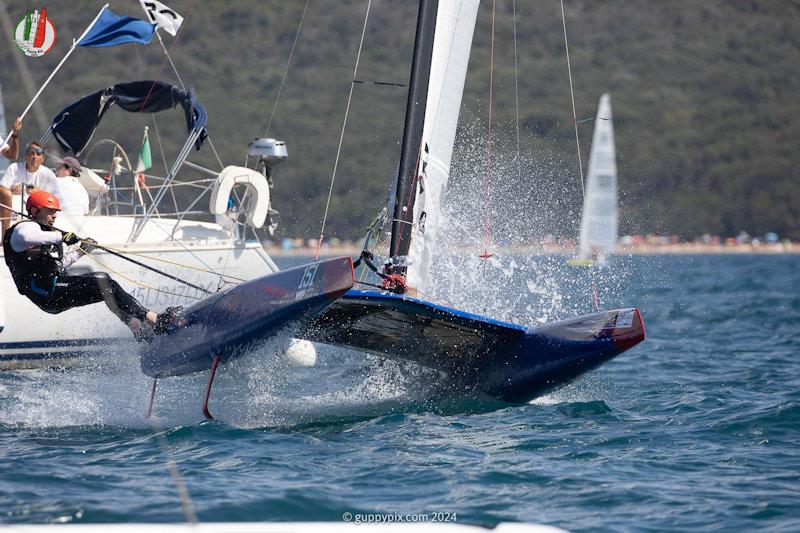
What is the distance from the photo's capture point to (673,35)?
75875mm

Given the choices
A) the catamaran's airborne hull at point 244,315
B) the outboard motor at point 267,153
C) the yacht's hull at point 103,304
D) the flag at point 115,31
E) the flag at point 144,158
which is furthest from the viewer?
the flag at point 144,158

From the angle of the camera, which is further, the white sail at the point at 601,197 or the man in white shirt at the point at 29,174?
the white sail at the point at 601,197

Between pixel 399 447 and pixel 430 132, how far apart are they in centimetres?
246

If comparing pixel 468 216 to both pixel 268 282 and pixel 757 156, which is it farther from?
pixel 757 156

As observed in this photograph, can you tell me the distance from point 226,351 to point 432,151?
6.87 feet

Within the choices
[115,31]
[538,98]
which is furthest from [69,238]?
[538,98]

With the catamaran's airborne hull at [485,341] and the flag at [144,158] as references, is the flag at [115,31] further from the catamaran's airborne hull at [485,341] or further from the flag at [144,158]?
the catamaran's airborne hull at [485,341]

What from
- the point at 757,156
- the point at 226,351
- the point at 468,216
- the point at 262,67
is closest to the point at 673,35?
the point at 757,156

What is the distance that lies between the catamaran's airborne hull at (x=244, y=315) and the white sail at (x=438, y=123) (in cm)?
140

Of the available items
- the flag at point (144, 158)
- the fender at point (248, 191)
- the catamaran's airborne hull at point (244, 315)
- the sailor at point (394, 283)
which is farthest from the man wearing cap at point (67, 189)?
the sailor at point (394, 283)

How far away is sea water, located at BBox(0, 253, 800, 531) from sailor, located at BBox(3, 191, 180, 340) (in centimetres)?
57

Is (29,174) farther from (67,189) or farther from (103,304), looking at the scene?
(103,304)

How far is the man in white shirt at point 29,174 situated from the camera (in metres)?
8.41

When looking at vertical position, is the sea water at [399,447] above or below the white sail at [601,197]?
below
